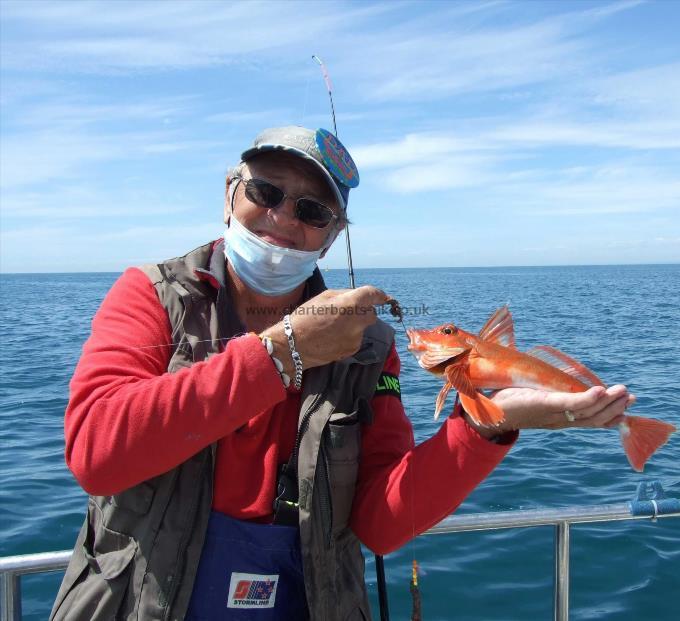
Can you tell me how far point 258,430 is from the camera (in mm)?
2611

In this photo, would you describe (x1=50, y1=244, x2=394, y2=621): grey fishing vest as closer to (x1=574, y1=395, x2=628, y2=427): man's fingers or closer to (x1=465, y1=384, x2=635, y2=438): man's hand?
(x1=465, y1=384, x2=635, y2=438): man's hand

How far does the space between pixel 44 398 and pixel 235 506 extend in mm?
13421

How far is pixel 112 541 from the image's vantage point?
241cm

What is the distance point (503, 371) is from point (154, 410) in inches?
59.5

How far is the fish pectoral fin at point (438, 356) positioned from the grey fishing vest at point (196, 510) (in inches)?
7.7

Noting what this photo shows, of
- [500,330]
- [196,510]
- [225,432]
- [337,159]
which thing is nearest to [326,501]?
[196,510]

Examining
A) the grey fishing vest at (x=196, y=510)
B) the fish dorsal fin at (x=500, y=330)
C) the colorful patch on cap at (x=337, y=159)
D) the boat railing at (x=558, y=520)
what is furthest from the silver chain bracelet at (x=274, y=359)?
the boat railing at (x=558, y=520)

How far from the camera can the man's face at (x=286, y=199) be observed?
114 inches

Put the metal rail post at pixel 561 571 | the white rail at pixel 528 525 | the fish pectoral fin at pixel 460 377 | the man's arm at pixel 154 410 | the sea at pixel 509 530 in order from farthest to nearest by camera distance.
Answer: the sea at pixel 509 530
the metal rail post at pixel 561 571
the white rail at pixel 528 525
the fish pectoral fin at pixel 460 377
the man's arm at pixel 154 410

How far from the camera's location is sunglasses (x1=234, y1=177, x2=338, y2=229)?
2883mm

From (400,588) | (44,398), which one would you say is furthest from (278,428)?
(44,398)

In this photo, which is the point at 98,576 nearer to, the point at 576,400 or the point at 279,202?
the point at 279,202

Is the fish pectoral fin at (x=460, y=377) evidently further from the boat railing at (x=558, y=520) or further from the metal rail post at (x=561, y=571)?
the metal rail post at (x=561, y=571)

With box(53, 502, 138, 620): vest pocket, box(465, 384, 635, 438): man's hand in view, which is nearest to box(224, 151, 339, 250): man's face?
box(465, 384, 635, 438): man's hand
